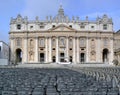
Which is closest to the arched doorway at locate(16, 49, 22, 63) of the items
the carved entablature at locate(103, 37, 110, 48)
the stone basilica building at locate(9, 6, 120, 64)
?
the stone basilica building at locate(9, 6, 120, 64)

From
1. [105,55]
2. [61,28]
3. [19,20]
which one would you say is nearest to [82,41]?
[61,28]

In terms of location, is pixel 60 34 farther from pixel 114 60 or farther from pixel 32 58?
pixel 114 60

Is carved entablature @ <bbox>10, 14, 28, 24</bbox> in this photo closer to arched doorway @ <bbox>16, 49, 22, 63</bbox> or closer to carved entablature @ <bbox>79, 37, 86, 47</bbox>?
arched doorway @ <bbox>16, 49, 22, 63</bbox>

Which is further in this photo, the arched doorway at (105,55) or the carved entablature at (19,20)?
the arched doorway at (105,55)

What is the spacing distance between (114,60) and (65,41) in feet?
53.9

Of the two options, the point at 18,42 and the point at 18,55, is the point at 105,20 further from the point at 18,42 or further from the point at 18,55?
A: the point at 18,55

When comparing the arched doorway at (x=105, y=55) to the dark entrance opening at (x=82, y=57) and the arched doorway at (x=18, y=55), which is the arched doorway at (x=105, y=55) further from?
the arched doorway at (x=18, y=55)

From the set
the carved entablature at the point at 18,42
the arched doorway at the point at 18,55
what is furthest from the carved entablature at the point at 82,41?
the arched doorway at the point at 18,55

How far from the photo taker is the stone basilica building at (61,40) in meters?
92.6

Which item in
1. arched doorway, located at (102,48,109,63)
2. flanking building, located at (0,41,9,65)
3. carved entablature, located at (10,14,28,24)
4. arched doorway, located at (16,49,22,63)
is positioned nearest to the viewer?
flanking building, located at (0,41,9,65)

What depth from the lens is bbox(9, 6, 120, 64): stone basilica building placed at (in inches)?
3647

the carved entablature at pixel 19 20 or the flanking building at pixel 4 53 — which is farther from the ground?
the carved entablature at pixel 19 20

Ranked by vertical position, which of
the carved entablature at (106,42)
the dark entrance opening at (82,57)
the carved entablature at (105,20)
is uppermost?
the carved entablature at (105,20)

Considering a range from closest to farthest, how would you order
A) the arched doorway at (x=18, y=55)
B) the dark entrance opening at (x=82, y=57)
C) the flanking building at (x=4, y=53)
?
the flanking building at (x=4, y=53), the dark entrance opening at (x=82, y=57), the arched doorway at (x=18, y=55)
